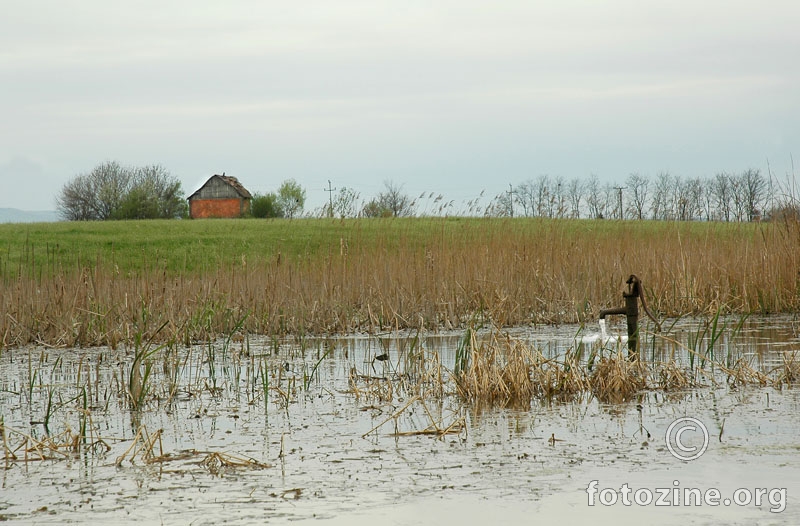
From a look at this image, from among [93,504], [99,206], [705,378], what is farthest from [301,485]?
[99,206]

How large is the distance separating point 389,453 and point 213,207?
200 ft

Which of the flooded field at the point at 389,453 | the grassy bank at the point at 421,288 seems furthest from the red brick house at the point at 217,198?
the flooded field at the point at 389,453

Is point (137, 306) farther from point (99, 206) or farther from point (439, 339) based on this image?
point (99, 206)

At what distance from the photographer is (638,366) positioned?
590cm

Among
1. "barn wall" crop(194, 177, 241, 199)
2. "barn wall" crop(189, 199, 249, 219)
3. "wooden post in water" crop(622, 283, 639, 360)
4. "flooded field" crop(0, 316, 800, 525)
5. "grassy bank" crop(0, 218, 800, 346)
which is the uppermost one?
"barn wall" crop(194, 177, 241, 199)

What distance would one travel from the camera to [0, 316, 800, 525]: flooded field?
3.40 m

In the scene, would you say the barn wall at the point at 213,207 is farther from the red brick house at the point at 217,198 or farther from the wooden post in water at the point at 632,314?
the wooden post in water at the point at 632,314

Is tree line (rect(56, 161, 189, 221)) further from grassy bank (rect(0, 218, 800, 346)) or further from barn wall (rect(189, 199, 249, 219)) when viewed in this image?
grassy bank (rect(0, 218, 800, 346))

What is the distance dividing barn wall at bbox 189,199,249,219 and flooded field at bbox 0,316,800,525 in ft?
186

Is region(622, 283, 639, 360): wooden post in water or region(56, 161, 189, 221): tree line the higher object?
region(56, 161, 189, 221): tree line

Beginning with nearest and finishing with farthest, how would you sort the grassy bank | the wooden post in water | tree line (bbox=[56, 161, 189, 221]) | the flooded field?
1. the flooded field
2. the wooden post in water
3. the grassy bank
4. tree line (bbox=[56, 161, 189, 221])

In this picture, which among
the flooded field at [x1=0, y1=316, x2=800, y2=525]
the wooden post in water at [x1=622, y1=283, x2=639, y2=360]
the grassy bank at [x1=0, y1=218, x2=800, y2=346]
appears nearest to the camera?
the flooded field at [x1=0, y1=316, x2=800, y2=525]

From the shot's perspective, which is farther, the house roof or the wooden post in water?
the house roof

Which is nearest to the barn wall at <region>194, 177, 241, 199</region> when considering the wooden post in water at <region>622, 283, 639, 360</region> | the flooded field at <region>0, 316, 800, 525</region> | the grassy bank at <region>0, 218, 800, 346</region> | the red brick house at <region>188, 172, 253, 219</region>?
the red brick house at <region>188, 172, 253, 219</region>
